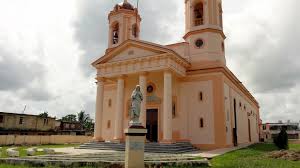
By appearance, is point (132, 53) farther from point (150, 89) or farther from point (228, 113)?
point (228, 113)

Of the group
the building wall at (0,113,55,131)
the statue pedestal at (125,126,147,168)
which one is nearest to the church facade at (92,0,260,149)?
the statue pedestal at (125,126,147,168)

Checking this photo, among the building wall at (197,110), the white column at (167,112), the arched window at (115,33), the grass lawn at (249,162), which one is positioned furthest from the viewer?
the arched window at (115,33)

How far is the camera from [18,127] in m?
41.7

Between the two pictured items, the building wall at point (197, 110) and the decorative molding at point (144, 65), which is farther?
the building wall at point (197, 110)

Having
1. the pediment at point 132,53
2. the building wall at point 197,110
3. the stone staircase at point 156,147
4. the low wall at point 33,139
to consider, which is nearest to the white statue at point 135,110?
the stone staircase at point 156,147

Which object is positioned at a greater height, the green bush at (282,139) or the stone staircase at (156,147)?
the green bush at (282,139)

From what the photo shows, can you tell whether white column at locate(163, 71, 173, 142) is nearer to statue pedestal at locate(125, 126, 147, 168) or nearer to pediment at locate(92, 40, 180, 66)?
pediment at locate(92, 40, 180, 66)

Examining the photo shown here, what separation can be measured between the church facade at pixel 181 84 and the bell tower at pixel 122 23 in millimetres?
5326

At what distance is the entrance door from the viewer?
83.2 ft

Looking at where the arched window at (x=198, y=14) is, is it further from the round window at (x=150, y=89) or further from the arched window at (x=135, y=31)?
the arched window at (x=135, y=31)

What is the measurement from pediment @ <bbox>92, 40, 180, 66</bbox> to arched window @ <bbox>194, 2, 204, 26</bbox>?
582 centimetres

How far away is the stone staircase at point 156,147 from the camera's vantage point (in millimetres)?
20141

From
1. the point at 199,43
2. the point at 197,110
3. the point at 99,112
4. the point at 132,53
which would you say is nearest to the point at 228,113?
the point at 197,110

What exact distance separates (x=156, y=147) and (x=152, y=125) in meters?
5.01
